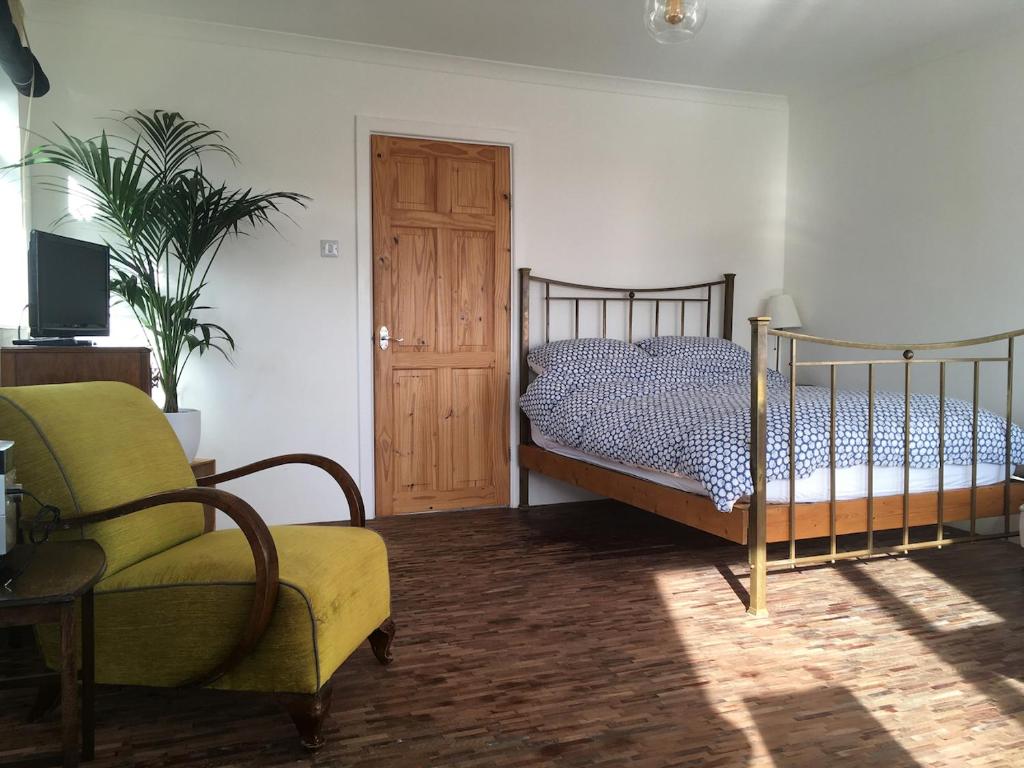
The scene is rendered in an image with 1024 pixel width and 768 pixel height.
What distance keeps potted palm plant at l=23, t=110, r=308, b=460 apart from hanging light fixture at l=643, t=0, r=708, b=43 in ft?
6.84

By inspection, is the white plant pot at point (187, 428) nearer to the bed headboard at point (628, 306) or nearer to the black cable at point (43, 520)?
the black cable at point (43, 520)

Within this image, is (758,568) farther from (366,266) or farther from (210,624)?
(366,266)

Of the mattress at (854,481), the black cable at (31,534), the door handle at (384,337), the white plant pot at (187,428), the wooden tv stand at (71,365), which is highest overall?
the door handle at (384,337)

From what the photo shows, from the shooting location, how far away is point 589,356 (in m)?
4.10

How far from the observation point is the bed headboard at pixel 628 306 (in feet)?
14.7

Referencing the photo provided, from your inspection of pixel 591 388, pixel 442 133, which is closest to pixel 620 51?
pixel 442 133

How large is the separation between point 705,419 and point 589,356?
1326 mm

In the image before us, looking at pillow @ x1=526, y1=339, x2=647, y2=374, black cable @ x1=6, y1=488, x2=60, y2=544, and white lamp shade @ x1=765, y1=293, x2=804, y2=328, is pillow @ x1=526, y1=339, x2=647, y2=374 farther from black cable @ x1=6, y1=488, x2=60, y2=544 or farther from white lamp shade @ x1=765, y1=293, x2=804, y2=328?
black cable @ x1=6, y1=488, x2=60, y2=544

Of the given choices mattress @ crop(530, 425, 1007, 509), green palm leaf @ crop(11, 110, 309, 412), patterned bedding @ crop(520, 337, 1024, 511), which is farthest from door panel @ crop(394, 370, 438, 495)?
mattress @ crop(530, 425, 1007, 509)

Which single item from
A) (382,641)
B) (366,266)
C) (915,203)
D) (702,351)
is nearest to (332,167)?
(366,266)

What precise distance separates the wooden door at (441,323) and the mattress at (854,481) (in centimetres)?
145

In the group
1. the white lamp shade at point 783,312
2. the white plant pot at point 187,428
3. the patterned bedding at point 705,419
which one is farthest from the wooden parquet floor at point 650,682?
the white lamp shade at point 783,312

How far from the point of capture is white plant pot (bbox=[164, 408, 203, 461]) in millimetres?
3234

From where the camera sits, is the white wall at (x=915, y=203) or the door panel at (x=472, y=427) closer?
the white wall at (x=915, y=203)
